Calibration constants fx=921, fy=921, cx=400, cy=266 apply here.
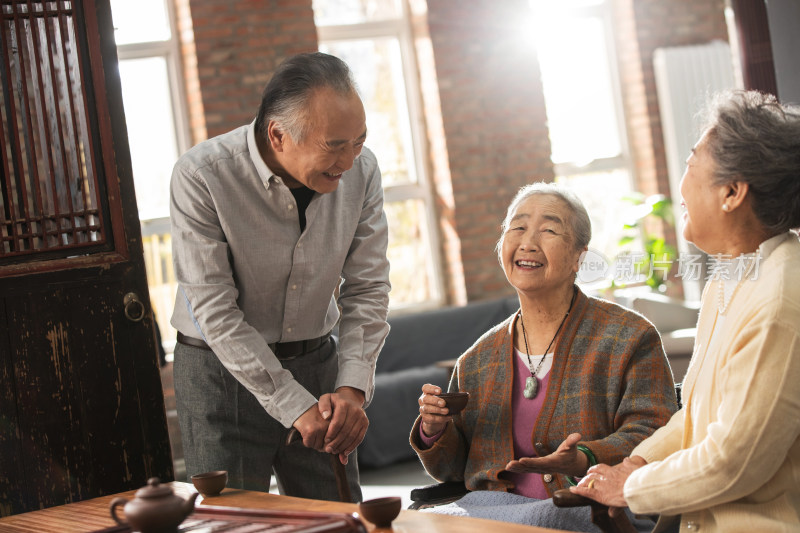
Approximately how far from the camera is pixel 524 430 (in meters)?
2.41

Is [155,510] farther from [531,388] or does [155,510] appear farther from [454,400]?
[531,388]

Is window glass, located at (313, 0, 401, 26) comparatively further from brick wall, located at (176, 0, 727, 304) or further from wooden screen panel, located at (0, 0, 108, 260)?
wooden screen panel, located at (0, 0, 108, 260)

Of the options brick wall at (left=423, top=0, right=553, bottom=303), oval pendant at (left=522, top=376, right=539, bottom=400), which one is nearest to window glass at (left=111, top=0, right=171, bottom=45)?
brick wall at (left=423, top=0, right=553, bottom=303)

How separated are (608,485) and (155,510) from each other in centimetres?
88

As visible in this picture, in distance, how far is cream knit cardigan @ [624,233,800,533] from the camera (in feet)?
5.26

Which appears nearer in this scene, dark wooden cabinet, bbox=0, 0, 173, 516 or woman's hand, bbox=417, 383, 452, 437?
woman's hand, bbox=417, 383, 452, 437

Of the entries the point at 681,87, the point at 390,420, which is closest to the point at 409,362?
the point at 390,420

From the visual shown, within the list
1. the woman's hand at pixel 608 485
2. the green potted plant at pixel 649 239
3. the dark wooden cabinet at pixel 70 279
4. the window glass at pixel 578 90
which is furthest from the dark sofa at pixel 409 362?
the woman's hand at pixel 608 485

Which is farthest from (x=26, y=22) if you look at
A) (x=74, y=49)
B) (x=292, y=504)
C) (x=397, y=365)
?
(x=397, y=365)

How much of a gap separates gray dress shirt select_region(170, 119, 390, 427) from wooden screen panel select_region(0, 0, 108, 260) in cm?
46

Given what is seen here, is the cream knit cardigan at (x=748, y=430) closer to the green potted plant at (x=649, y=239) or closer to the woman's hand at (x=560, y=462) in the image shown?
the woman's hand at (x=560, y=462)

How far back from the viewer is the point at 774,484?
1659 mm

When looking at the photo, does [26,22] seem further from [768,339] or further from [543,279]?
[768,339]

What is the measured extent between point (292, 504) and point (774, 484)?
948 mm
